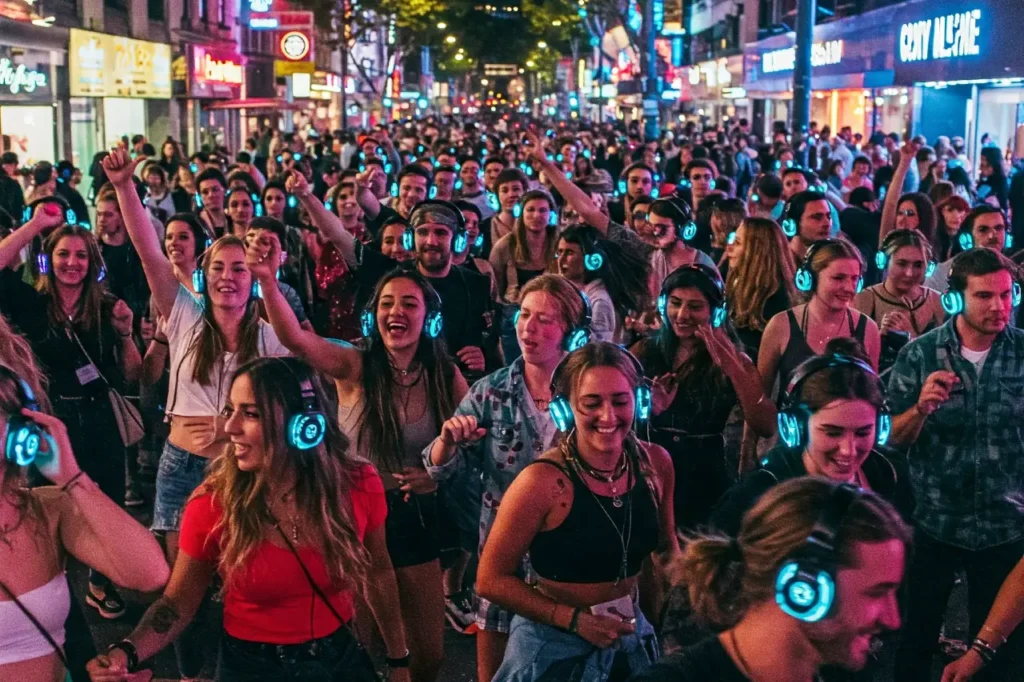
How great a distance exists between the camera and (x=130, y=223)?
6570 millimetres

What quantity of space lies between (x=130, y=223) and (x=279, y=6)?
4442 centimetres

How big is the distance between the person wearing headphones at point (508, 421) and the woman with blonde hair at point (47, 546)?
152 centimetres

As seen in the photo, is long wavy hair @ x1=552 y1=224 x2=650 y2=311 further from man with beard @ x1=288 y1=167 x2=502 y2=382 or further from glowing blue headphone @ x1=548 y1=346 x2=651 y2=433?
glowing blue headphone @ x1=548 y1=346 x2=651 y2=433

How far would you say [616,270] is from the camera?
8039 mm

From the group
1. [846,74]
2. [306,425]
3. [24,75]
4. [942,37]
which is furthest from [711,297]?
[846,74]

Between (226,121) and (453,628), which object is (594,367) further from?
(226,121)

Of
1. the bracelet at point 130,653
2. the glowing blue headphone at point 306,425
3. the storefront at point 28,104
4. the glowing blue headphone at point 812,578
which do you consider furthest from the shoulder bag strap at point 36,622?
the storefront at point 28,104

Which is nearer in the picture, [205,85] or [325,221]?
[325,221]

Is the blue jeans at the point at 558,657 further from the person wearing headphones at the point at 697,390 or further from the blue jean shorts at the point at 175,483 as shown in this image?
the blue jean shorts at the point at 175,483

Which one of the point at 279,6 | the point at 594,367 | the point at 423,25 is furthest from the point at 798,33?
the point at 423,25

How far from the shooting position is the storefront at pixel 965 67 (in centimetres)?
2100

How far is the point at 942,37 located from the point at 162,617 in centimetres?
2283

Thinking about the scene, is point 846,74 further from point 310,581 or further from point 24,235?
point 310,581

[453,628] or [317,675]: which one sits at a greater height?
[317,675]
